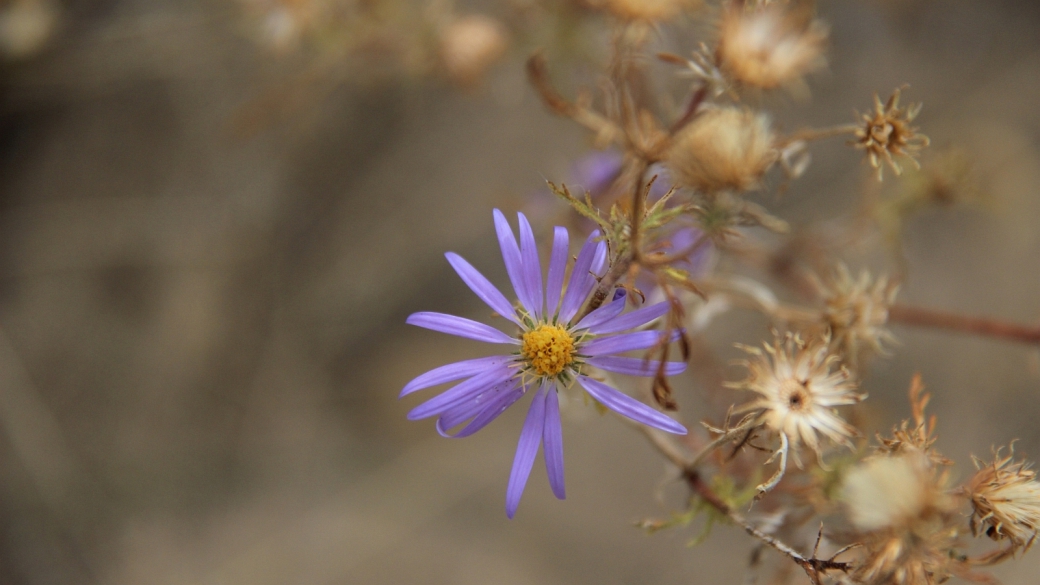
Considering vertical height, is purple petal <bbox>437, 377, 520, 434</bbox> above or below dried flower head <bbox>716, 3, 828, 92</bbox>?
below

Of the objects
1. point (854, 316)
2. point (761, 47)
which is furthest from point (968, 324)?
point (761, 47)

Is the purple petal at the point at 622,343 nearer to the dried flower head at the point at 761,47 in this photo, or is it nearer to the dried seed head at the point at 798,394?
the dried seed head at the point at 798,394

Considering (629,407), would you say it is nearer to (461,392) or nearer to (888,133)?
(461,392)

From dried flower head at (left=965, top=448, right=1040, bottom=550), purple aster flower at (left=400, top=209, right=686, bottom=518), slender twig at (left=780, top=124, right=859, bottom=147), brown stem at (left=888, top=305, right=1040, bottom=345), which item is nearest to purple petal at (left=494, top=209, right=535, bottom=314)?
purple aster flower at (left=400, top=209, right=686, bottom=518)

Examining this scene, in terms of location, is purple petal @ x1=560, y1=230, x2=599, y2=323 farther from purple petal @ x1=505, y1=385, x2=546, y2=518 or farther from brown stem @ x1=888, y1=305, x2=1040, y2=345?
brown stem @ x1=888, y1=305, x2=1040, y2=345

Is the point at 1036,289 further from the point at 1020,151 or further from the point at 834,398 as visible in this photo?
the point at 834,398
